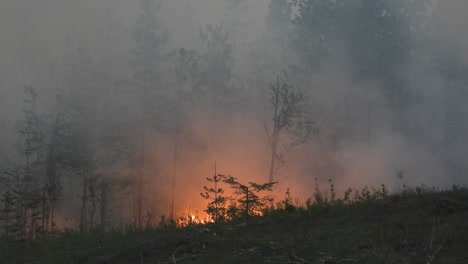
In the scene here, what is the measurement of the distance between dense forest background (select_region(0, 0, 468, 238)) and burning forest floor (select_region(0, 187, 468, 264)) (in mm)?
26936

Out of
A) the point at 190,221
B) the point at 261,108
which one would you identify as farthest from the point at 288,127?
the point at 190,221

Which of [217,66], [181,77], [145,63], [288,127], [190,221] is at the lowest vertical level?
[190,221]

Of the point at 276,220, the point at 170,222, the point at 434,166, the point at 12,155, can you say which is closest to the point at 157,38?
the point at 12,155

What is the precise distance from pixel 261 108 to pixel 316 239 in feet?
114

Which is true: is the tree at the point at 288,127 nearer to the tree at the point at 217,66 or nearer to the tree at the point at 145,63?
the tree at the point at 217,66

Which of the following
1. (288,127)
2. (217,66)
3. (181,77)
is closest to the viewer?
(288,127)

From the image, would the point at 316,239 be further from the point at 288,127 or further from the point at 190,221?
the point at 288,127

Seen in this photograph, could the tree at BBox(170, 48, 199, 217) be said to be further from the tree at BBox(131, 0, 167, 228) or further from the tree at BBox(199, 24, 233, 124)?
the tree at BBox(131, 0, 167, 228)

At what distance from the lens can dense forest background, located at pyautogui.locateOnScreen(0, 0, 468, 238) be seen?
3838 centimetres

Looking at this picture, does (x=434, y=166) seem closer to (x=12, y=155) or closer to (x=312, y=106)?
(x=312, y=106)

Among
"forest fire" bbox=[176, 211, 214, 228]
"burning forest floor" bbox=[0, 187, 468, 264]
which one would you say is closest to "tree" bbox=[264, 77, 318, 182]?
"forest fire" bbox=[176, 211, 214, 228]

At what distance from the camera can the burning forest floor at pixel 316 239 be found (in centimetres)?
659

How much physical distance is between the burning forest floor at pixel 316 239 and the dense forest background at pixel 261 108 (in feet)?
88.4

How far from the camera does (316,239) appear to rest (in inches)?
300
